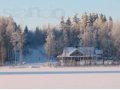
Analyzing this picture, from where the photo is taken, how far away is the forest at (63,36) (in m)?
31.7

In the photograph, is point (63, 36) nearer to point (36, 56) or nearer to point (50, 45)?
point (50, 45)

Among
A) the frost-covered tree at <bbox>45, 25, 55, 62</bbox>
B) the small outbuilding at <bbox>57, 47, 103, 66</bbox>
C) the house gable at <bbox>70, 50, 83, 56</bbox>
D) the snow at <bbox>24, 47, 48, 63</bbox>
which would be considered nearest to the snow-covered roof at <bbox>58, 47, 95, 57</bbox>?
the small outbuilding at <bbox>57, 47, 103, 66</bbox>

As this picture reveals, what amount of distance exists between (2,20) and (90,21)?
27.7ft

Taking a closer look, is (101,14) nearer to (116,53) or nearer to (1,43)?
(116,53)

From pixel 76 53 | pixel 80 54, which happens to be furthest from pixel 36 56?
pixel 80 54

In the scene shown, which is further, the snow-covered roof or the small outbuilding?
the snow-covered roof

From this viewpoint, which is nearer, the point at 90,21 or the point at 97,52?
the point at 97,52

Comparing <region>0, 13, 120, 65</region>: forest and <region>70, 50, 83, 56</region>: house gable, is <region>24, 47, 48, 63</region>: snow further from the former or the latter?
<region>70, 50, 83, 56</region>: house gable

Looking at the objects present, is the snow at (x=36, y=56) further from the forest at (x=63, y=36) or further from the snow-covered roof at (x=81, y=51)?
the snow-covered roof at (x=81, y=51)

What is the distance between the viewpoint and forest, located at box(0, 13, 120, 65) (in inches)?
1249

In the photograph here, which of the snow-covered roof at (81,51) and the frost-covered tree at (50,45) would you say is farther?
the frost-covered tree at (50,45)

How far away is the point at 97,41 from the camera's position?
33.7 meters

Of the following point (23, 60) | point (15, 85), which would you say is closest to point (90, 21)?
point (23, 60)

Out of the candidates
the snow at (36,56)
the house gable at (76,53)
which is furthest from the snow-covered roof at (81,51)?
the snow at (36,56)
